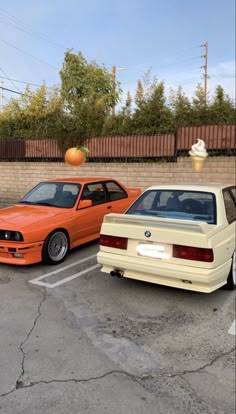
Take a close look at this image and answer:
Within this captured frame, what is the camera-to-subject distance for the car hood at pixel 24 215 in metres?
5.18

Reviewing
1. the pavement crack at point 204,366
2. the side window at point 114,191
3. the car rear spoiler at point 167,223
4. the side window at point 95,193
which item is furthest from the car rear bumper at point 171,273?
the side window at point 114,191

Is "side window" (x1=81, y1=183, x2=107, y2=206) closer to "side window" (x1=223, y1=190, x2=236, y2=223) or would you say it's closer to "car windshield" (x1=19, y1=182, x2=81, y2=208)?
"car windshield" (x1=19, y1=182, x2=81, y2=208)

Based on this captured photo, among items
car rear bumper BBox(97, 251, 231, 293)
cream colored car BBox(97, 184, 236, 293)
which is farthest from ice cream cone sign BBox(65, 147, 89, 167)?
car rear bumper BBox(97, 251, 231, 293)

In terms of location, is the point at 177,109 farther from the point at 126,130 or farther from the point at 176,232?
the point at 176,232

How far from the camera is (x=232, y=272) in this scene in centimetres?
435

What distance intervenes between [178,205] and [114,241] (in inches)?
41.7

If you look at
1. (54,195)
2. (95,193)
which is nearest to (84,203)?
(95,193)

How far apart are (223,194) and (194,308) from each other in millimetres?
1570

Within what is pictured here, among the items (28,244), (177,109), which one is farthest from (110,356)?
(177,109)

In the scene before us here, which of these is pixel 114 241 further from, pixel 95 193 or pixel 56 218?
pixel 95 193

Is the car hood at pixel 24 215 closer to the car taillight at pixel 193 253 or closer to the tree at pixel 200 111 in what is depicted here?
the car taillight at pixel 193 253

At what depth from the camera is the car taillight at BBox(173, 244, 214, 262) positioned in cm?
372

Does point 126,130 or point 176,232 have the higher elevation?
point 126,130

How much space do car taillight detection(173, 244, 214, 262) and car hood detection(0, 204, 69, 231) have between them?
2350 millimetres
